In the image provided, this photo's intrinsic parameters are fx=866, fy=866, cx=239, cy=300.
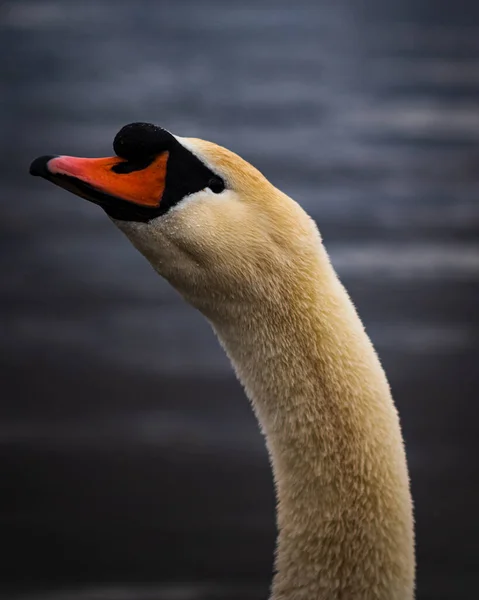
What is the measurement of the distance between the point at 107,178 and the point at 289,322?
0.14m

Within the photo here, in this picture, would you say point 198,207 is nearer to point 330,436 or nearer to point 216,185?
point 216,185

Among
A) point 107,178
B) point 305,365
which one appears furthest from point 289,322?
point 107,178

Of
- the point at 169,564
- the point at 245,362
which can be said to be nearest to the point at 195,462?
the point at 169,564

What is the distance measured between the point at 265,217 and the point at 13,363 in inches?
38.1

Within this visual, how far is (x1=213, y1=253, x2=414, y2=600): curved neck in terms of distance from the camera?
52 cm

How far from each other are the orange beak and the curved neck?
91 millimetres

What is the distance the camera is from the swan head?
0.51 metres

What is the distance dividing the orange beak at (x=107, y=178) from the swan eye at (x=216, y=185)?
28 millimetres

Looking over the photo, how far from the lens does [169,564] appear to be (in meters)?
1.17

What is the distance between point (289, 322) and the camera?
0.53 metres

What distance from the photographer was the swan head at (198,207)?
1.69 feet

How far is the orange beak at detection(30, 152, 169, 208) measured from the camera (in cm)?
51

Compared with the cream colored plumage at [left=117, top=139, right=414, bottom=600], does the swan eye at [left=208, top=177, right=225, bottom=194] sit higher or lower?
higher

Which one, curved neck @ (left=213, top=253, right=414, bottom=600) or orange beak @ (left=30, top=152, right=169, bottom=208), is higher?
orange beak @ (left=30, top=152, right=169, bottom=208)
